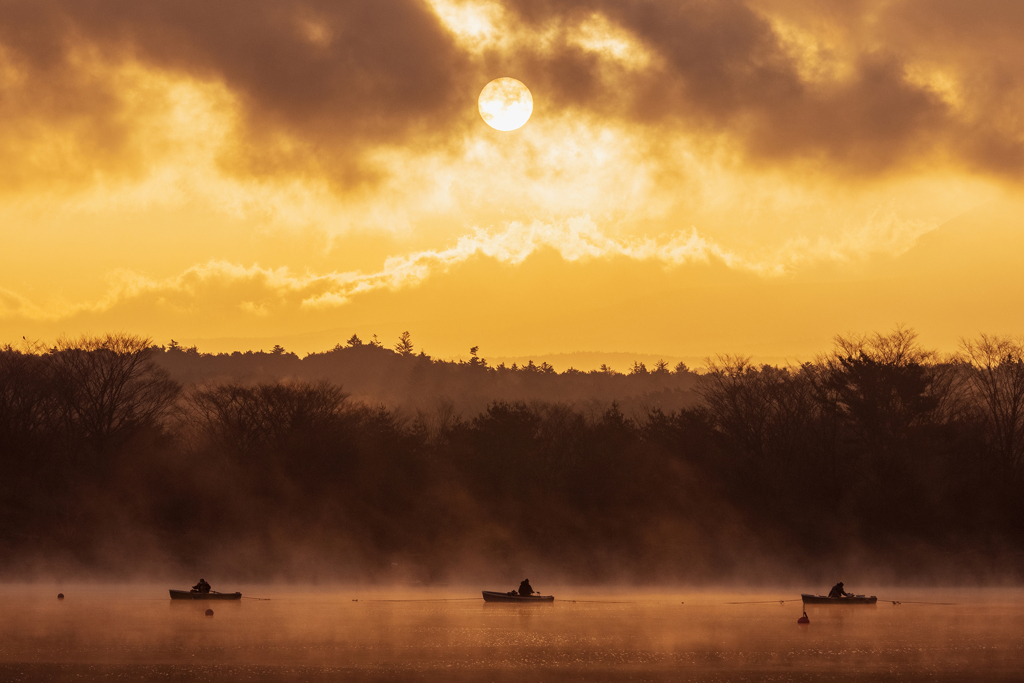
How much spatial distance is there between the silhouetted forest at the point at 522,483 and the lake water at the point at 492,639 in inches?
306

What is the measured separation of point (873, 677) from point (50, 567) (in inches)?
2514

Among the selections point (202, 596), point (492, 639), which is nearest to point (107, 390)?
point (202, 596)

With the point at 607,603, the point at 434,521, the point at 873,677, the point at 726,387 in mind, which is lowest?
the point at 873,677

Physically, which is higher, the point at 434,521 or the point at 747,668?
the point at 434,521

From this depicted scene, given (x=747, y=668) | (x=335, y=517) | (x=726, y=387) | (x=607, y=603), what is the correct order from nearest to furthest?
(x=747, y=668) → (x=607, y=603) → (x=335, y=517) → (x=726, y=387)

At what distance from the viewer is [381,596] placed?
8412 cm

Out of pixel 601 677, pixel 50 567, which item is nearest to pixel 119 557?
pixel 50 567

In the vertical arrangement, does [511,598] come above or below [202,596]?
below

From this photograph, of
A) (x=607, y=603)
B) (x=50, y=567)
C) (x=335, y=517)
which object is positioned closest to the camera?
(x=607, y=603)

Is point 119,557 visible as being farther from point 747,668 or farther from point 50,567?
point 747,668

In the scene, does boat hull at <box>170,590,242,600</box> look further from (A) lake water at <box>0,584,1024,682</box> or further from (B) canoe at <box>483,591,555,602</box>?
(B) canoe at <box>483,591,555,602</box>

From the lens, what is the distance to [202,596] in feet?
247

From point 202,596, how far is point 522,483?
106 ft

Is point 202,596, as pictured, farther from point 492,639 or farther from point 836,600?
point 836,600
